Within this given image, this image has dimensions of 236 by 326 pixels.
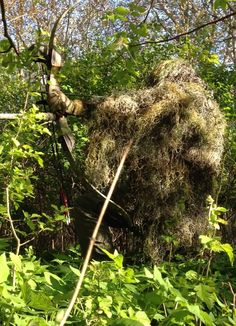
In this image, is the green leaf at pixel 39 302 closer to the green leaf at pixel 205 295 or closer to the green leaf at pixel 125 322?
the green leaf at pixel 125 322

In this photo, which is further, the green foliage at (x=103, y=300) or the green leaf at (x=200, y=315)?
the green leaf at (x=200, y=315)

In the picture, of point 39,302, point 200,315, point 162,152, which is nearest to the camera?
point 39,302

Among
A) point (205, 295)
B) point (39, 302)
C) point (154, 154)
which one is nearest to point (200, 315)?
point (205, 295)

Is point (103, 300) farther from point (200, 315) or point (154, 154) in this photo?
point (154, 154)

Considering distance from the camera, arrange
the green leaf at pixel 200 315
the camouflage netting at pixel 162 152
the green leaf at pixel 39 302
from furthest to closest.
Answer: the camouflage netting at pixel 162 152, the green leaf at pixel 200 315, the green leaf at pixel 39 302

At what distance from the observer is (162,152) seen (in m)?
3.56

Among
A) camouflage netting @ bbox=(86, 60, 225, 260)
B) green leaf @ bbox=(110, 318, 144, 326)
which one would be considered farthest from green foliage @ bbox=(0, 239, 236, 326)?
camouflage netting @ bbox=(86, 60, 225, 260)

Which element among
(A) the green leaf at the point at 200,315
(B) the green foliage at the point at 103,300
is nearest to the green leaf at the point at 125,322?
A: (B) the green foliage at the point at 103,300

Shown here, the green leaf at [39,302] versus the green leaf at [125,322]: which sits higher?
the green leaf at [39,302]

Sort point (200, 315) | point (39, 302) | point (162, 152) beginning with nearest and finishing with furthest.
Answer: point (39, 302) < point (200, 315) < point (162, 152)

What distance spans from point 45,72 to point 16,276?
2.06m

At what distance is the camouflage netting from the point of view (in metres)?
3.57

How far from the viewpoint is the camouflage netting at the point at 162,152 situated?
3568 mm

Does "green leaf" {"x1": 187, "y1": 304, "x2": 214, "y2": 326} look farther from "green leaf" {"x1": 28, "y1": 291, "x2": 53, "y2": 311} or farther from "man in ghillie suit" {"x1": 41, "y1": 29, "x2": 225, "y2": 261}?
"man in ghillie suit" {"x1": 41, "y1": 29, "x2": 225, "y2": 261}
